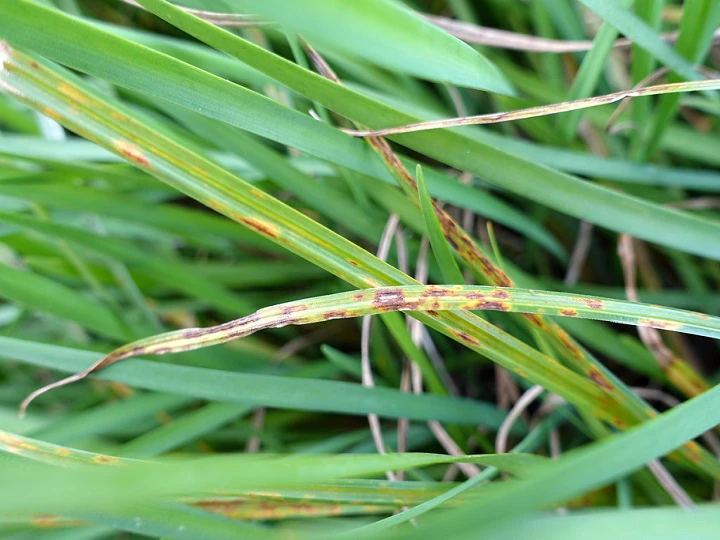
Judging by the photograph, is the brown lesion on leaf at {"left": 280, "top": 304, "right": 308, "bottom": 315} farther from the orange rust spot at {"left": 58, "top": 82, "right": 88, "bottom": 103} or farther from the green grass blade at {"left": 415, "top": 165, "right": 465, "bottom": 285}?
the orange rust spot at {"left": 58, "top": 82, "right": 88, "bottom": 103}

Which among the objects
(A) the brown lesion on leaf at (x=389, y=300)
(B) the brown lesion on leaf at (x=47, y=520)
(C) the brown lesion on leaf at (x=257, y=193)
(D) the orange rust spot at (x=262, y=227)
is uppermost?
(C) the brown lesion on leaf at (x=257, y=193)

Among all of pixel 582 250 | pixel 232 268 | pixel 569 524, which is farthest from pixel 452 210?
pixel 569 524

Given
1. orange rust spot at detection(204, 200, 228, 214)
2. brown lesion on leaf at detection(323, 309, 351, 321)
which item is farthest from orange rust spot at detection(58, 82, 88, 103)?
brown lesion on leaf at detection(323, 309, 351, 321)

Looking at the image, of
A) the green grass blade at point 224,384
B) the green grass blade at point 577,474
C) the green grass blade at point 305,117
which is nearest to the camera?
the green grass blade at point 577,474

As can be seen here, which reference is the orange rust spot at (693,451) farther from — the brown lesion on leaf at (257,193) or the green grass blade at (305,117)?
the brown lesion on leaf at (257,193)

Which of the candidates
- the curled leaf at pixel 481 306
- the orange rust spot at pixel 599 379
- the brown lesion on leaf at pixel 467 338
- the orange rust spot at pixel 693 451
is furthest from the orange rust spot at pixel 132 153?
the orange rust spot at pixel 693 451

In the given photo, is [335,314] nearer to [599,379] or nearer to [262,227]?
[262,227]

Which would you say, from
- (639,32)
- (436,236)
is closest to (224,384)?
(436,236)

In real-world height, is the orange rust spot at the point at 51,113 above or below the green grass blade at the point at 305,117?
below
